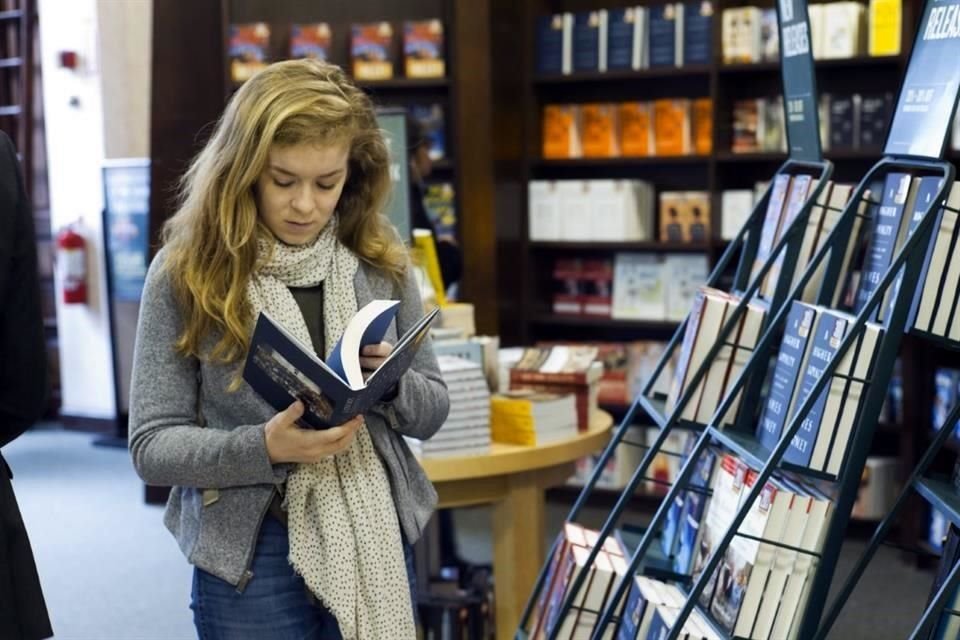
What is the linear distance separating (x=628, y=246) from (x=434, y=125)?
99 centimetres

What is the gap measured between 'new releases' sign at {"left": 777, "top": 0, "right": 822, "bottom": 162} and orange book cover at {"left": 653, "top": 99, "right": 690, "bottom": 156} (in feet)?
8.50

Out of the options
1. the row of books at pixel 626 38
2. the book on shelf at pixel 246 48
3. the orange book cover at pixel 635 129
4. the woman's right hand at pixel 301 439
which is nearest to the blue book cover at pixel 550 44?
the row of books at pixel 626 38

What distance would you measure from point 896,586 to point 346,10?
10.5 ft

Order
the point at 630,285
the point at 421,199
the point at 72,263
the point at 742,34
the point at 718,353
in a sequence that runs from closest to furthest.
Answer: the point at 718,353 < the point at 421,199 < the point at 742,34 < the point at 630,285 < the point at 72,263

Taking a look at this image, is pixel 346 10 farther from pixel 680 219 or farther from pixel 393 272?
pixel 393 272

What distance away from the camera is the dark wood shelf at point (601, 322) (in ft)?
17.8

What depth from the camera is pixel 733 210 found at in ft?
16.9

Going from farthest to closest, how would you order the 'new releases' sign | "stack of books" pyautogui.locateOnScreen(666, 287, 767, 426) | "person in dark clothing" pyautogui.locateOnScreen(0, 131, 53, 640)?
1. the 'new releases' sign
2. "stack of books" pyautogui.locateOnScreen(666, 287, 767, 426)
3. "person in dark clothing" pyautogui.locateOnScreen(0, 131, 53, 640)

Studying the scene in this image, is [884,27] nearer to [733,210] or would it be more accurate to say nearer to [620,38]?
[733,210]

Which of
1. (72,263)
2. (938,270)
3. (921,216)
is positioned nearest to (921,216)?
(921,216)

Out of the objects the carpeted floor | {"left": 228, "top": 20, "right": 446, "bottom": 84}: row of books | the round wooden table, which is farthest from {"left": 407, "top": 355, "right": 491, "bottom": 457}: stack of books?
{"left": 228, "top": 20, "right": 446, "bottom": 84}: row of books

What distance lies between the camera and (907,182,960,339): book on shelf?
72.7 inches

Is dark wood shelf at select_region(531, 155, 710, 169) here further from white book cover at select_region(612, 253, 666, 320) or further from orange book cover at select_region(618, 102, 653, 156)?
white book cover at select_region(612, 253, 666, 320)

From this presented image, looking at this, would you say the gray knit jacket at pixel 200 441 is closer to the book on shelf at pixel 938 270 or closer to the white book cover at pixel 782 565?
the white book cover at pixel 782 565
